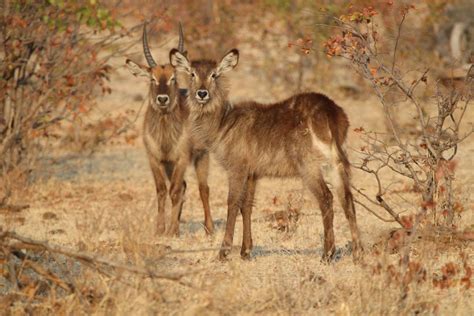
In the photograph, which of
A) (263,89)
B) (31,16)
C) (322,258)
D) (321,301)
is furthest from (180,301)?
(263,89)

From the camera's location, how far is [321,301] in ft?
16.8

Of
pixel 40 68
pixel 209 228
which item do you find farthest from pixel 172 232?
pixel 40 68

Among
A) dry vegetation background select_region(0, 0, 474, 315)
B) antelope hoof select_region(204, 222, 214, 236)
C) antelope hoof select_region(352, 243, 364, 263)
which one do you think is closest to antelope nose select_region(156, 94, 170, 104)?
dry vegetation background select_region(0, 0, 474, 315)

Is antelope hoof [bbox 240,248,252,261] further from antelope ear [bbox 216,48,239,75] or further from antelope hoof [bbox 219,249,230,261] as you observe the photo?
antelope ear [bbox 216,48,239,75]

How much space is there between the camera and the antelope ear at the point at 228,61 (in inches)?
287

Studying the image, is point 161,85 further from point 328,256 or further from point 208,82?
point 328,256

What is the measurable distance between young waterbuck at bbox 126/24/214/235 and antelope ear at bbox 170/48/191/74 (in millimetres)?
900

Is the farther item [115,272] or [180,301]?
[115,272]

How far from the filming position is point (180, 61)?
7516 mm

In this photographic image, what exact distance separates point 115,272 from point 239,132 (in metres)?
2.09

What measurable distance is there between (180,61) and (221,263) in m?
1.95

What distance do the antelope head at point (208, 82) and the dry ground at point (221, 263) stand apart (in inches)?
35.5

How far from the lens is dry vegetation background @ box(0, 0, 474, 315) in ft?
15.8

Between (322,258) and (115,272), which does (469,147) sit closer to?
(322,258)
